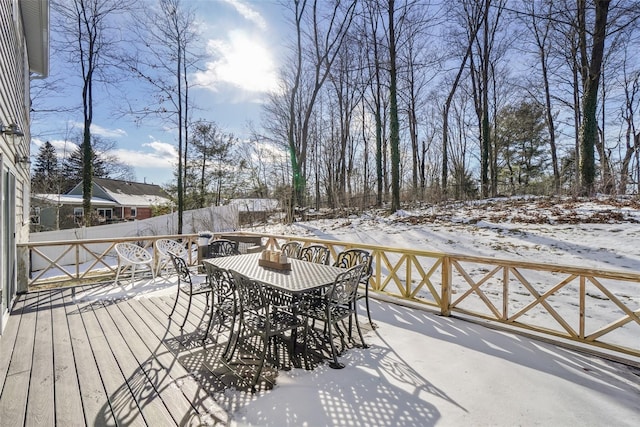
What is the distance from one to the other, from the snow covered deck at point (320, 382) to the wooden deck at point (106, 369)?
0.01 metres

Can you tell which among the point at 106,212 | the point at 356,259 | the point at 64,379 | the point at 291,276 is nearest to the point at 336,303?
the point at 291,276

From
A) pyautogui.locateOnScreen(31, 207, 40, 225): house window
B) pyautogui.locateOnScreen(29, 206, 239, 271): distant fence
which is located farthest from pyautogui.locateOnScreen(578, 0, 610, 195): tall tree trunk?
pyautogui.locateOnScreen(31, 207, 40, 225): house window

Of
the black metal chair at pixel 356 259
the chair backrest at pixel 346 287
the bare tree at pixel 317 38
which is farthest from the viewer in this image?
the bare tree at pixel 317 38

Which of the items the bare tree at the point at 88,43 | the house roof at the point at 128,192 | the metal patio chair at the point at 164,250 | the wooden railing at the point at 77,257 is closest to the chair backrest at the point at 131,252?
the wooden railing at the point at 77,257

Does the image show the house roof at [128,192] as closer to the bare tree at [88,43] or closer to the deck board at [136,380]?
the bare tree at [88,43]

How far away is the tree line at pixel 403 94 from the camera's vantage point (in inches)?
423

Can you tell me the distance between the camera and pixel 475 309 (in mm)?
4211

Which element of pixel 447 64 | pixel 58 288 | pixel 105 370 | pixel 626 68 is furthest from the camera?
pixel 626 68

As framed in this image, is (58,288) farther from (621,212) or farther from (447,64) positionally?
(447,64)

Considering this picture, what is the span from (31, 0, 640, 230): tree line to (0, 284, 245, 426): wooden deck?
28.1ft

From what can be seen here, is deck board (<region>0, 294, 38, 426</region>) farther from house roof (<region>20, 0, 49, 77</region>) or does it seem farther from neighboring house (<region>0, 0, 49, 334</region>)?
house roof (<region>20, 0, 49, 77</region>)

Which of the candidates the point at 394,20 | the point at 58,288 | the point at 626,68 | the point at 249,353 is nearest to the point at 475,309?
the point at 249,353

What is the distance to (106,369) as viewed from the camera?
2.59 metres

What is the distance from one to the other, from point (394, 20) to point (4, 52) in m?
11.3
